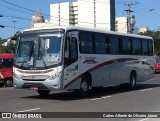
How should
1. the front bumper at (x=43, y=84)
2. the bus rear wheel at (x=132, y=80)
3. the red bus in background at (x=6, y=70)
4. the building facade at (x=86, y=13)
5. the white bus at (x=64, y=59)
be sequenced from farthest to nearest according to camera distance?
the building facade at (x=86, y=13), the red bus in background at (x=6, y=70), the bus rear wheel at (x=132, y=80), the white bus at (x=64, y=59), the front bumper at (x=43, y=84)

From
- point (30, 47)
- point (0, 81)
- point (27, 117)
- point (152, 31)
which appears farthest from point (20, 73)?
point (152, 31)

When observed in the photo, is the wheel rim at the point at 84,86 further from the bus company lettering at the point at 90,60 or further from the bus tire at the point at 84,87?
the bus company lettering at the point at 90,60

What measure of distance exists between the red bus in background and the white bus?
31.4ft

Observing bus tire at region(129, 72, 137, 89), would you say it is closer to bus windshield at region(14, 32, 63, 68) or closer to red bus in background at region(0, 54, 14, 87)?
bus windshield at region(14, 32, 63, 68)

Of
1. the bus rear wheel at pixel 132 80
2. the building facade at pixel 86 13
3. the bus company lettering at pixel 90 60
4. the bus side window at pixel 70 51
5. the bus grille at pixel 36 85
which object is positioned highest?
the building facade at pixel 86 13

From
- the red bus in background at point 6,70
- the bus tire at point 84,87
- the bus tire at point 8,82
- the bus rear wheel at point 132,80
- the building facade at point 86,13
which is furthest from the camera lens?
the building facade at point 86,13

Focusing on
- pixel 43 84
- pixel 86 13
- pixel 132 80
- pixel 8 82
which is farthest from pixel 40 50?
pixel 86 13

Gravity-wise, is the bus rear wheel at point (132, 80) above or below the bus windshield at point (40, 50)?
below

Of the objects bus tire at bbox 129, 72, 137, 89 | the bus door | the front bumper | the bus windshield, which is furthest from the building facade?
the front bumper

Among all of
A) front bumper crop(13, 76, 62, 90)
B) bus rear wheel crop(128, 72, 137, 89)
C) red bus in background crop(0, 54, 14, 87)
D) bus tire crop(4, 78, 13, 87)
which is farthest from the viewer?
bus tire crop(4, 78, 13, 87)

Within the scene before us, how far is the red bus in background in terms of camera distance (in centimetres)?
2836

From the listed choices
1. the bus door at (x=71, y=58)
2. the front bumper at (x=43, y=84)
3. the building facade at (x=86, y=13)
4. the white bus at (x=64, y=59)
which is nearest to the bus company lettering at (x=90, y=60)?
the white bus at (x=64, y=59)

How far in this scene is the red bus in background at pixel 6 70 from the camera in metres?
28.4

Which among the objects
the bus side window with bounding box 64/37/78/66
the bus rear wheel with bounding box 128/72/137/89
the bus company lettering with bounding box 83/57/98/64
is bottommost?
the bus rear wheel with bounding box 128/72/137/89
